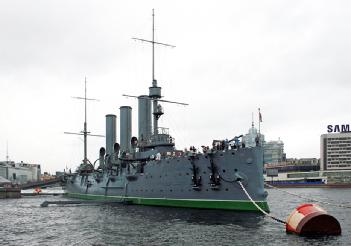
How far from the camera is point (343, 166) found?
15988 centimetres

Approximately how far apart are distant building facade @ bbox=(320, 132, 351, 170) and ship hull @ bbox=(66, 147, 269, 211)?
424 feet

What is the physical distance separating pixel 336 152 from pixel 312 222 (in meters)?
147

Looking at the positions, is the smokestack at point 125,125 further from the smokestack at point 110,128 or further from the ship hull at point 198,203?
the ship hull at point 198,203

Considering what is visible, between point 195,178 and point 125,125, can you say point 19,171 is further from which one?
point 195,178

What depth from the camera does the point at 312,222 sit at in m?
22.4

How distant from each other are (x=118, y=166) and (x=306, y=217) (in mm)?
31464

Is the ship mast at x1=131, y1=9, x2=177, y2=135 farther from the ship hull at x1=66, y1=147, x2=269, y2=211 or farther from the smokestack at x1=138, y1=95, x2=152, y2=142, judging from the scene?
the ship hull at x1=66, y1=147, x2=269, y2=211

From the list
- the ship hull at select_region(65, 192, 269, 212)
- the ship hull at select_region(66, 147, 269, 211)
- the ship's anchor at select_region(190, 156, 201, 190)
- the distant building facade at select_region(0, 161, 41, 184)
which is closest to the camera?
the ship hull at select_region(66, 147, 269, 211)

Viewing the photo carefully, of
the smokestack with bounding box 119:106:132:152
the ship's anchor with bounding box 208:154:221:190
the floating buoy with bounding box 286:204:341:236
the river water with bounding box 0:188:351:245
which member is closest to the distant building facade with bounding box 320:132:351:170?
the smokestack with bounding box 119:106:132:152

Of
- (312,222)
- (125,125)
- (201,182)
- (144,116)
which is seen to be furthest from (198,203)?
(125,125)

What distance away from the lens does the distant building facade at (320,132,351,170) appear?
520 ft

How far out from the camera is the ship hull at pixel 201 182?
109 ft

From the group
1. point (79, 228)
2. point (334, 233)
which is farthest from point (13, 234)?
point (334, 233)

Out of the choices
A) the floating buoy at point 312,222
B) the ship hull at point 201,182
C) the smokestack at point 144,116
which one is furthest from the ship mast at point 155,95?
the floating buoy at point 312,222
